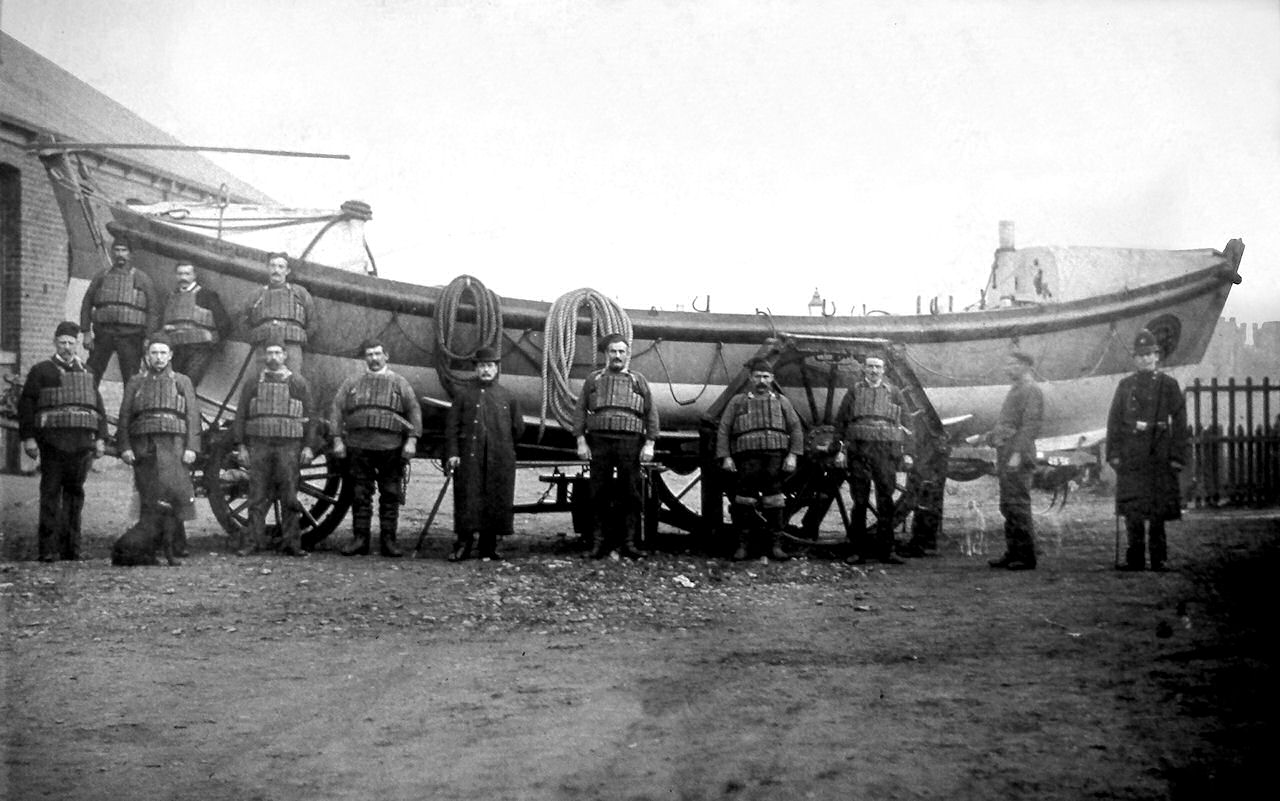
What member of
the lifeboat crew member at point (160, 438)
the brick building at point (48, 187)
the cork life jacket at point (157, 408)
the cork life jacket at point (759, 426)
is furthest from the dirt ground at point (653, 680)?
the brick building at point (48, 187)

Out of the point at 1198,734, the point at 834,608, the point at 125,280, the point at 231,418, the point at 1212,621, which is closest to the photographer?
the point at 1198,734

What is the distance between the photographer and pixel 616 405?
609 centimetres

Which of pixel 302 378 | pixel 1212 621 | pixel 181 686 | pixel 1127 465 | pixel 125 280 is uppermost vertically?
pixel 125 280

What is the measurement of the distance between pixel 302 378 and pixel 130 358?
100cm

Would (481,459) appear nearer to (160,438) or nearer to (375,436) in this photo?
(375,436)

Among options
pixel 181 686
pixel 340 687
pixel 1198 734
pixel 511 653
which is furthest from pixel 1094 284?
pixel 181 686

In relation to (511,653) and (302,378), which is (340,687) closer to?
(511,653)

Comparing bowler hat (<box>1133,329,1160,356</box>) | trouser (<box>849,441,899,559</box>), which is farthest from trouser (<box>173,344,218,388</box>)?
bowler hat (<box>1133,329,1160,356</box>)

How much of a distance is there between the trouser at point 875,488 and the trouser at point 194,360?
4037 millimetres

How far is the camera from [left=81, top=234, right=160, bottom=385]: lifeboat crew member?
5.93m

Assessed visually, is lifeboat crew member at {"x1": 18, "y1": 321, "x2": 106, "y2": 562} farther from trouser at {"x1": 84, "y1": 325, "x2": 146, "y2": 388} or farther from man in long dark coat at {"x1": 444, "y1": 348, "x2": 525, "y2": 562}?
man in long dark coat at {"x1": 444, "y1": 348, "x2": 525, "y2": 562}

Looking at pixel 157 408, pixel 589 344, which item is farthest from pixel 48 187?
pixel 589 344

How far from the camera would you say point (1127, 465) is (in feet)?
16.8

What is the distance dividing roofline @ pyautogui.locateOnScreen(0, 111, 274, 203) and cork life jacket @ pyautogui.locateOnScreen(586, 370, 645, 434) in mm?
2254
